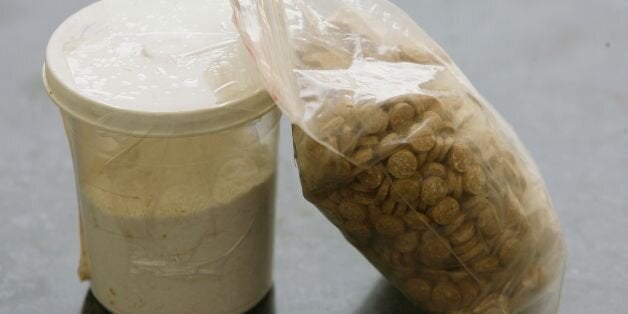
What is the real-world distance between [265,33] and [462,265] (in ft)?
1.00

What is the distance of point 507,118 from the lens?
4.66ft

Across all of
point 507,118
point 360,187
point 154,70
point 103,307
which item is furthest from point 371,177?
point 507,118

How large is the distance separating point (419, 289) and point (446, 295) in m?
0.03

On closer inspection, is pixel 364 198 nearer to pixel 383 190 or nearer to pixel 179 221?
pixel 383 190

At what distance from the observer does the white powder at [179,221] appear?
937mm

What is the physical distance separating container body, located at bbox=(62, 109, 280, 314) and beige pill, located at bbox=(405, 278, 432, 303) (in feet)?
0.56

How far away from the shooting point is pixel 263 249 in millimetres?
1054

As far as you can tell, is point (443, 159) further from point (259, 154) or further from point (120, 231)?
point (120, 231)

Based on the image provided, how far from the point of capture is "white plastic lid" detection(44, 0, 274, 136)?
885 mm

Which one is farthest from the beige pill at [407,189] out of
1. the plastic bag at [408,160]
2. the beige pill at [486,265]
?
the beige pill at [486,265]

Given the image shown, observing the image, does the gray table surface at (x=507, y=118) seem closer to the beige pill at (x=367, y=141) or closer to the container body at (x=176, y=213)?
the container body at (x=176, y=213)

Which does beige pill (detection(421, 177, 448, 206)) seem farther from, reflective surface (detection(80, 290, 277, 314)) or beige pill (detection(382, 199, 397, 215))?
reflective surface (detection(80, 290, 277, 314))

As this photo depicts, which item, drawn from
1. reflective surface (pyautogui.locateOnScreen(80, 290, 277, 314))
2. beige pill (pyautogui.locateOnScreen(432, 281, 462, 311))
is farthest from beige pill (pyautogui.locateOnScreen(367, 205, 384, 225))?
reflective surface (pyautogui.locateOnScreen(80, 290, 277, 314))

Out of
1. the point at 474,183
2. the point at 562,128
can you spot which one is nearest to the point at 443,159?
the point at 474,183
